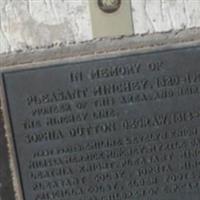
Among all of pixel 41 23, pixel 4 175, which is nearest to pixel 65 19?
pixel 41 23

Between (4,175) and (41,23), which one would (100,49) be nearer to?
(41,23)

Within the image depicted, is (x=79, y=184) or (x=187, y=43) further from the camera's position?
(x=79, y=184)

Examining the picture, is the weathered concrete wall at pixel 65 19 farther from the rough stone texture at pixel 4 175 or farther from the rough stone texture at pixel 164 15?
the rough stone texture at pixel 4 175

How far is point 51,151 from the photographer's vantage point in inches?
112

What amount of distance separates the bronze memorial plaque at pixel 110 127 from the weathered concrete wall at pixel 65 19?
11cm

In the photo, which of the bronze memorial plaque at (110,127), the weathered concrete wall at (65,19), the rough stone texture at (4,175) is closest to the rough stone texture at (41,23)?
the weathered concrete wall at (65,19)

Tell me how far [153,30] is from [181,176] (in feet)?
2.00

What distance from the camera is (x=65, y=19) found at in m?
2.73

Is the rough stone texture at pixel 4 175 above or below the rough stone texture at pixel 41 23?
below

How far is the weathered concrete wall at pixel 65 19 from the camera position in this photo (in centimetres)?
272

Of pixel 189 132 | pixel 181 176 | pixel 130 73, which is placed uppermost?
pixel 130 73

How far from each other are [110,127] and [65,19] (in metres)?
0.46

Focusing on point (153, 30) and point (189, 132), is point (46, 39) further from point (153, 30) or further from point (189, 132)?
point (189, 132)

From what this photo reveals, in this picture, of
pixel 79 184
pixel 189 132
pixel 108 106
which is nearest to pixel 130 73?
pixel 108 106
